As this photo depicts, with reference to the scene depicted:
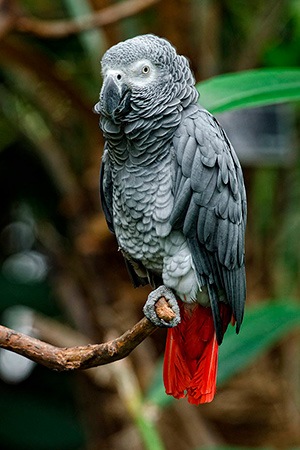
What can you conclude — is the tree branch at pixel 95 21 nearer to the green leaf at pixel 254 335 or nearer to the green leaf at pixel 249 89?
the green leaf at pixel 249 89

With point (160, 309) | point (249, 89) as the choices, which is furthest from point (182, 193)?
point (249, 89)

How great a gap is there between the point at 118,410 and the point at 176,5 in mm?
935

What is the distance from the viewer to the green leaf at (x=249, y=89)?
81cm

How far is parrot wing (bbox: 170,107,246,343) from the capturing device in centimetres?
66

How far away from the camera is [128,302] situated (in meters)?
1.54

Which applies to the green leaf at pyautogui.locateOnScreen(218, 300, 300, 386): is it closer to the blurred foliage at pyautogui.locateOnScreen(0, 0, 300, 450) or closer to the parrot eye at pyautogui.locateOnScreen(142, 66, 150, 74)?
the blurred foliage at pyautogui.locateOnScreen(0, 0, 300, 450)

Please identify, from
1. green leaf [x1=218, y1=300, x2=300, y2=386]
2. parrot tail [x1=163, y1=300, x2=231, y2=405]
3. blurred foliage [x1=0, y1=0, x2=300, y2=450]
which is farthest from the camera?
blurred foliage [x1=0, y1=0, x2=300, y2=450]

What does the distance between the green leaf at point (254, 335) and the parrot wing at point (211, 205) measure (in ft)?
1.48

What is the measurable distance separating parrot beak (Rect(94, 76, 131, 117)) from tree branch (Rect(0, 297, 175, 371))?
196 mm

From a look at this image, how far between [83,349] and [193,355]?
0.42 feet

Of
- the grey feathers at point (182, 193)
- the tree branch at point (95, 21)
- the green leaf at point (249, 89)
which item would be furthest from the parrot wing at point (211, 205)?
the tree branch at point (95, 21)

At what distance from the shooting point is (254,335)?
3.72 ft

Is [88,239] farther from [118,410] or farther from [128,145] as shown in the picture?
[128,145]

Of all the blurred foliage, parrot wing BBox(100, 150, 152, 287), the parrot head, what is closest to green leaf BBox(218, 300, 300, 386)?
the blurred foliage
